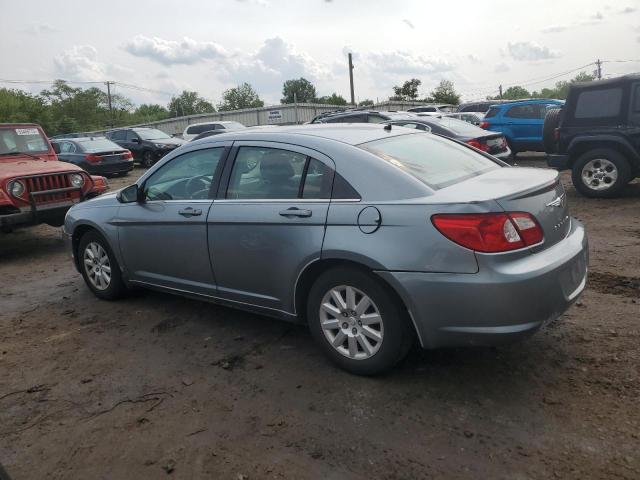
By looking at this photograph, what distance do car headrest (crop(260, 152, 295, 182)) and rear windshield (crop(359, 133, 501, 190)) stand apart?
0.53 meters

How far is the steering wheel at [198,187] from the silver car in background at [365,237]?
0.01m

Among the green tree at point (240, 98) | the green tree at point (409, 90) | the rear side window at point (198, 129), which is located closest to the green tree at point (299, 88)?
the green tree at point (240, 98)

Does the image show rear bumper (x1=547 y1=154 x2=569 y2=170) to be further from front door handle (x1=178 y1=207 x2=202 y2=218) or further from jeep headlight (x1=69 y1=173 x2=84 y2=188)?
jeep headlight (x1=69 y1=173 x2=84 y2=188)

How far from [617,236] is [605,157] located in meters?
2.69

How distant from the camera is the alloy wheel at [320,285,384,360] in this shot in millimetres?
3303

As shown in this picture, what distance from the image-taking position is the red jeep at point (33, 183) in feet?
23.7

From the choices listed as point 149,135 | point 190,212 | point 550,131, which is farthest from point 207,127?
point 190,212

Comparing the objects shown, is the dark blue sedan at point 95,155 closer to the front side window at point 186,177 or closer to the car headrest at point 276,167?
the front side window at point 186,177

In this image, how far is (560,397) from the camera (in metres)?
3.10

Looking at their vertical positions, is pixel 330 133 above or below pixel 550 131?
above

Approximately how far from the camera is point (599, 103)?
8.76 meters

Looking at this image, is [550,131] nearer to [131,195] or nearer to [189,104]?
[131,195]

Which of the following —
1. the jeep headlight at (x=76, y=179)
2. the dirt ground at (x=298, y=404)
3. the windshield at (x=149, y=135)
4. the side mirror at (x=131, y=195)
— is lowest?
the dirt ground at (x=298, y=404)

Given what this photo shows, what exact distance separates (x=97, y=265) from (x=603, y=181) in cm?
774
